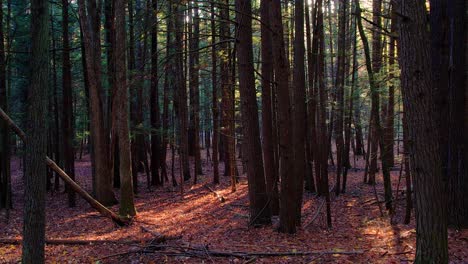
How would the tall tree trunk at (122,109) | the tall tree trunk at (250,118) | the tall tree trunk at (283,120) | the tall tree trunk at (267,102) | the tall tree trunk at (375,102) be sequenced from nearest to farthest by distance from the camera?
the tall tree trunk at (283,120) → the tall tree trunk at (250,118) → the tall tree trunk at (267,102) → the tall tree trunk at (375,102) → the tall tree trunk at (122,109)

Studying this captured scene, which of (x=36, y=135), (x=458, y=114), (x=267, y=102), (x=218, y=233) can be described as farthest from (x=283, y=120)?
(x=36, y=135)

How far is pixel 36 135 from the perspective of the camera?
4.79m

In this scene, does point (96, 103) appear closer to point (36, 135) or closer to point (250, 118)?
point (250, 118)

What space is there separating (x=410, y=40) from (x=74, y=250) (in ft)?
23.6

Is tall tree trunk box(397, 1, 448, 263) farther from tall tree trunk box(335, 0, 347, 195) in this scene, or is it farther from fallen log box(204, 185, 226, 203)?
fallen log box(204, 185, 226, 203)

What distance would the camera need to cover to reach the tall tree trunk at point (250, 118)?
8.66 meters

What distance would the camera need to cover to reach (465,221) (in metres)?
7.70

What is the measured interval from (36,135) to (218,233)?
5.54m

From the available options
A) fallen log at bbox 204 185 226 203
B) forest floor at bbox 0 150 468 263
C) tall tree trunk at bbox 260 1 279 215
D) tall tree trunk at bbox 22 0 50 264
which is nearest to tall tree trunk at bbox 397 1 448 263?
forest floor at bbox 0 150 468 263

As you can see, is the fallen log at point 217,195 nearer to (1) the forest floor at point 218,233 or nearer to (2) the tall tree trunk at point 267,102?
(1) the forest floor at point 218,233

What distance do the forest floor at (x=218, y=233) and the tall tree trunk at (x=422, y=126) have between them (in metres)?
1.96

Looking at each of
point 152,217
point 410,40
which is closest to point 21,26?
point 152,217

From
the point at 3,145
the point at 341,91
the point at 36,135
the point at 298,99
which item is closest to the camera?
the point at 36,135

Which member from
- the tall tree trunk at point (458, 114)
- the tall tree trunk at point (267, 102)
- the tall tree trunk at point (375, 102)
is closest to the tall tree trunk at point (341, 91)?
the tall tree trunk at point (375, 102)
